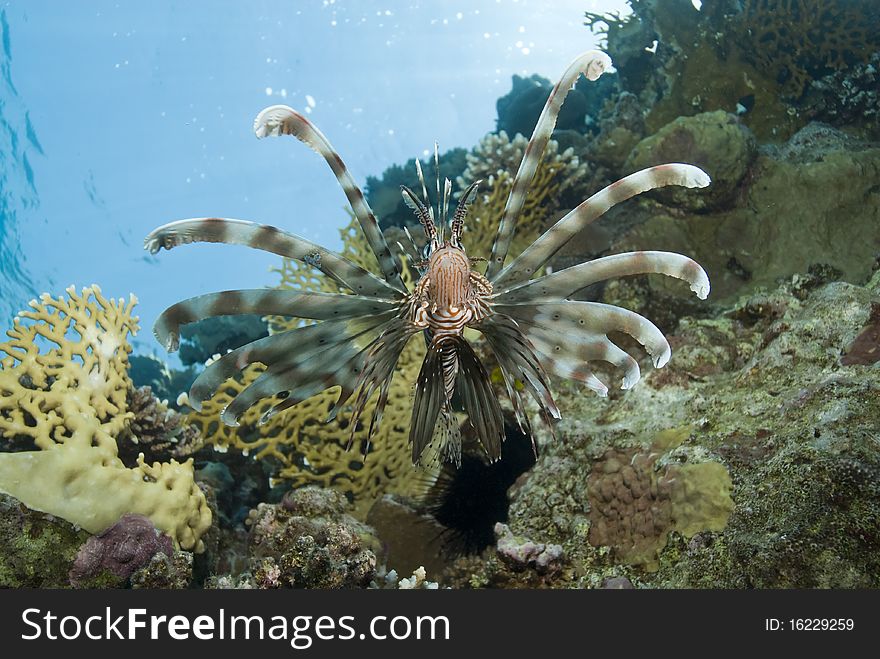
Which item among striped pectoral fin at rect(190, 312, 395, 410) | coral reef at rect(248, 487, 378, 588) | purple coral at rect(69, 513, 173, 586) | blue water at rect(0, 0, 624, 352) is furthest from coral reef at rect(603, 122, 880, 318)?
blue water at rect(0, 0, 624, 352)

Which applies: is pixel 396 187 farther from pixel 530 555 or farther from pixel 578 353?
pixel 530 555

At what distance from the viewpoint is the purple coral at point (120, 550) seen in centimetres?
298

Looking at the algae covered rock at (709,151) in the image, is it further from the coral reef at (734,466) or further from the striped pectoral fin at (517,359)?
the striped pectoral fin at (517,359)

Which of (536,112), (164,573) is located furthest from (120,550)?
(536,112)

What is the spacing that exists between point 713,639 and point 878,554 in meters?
0.71

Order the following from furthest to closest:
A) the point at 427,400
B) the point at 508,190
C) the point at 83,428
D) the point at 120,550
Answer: the point at 508,190 < the point at 83,428 < the point at 120,550 < the point at 427,400

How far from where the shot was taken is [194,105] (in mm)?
40625

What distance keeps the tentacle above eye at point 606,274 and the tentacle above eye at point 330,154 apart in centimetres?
58

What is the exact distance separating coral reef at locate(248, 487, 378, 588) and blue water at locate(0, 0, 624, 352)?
28753 millimetres

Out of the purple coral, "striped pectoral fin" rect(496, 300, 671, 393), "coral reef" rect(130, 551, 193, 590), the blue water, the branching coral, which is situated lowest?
"coral reef" rect(130, 551, 193, 590)

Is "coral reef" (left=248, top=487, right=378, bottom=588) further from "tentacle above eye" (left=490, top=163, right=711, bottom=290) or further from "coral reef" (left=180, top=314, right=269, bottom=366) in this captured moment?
"coral reef" (left=180, top=314, right=269, bottom=366)

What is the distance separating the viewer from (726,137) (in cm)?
618

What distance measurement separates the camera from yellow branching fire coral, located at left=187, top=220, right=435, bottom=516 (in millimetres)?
5070

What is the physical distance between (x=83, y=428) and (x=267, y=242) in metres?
2.43
